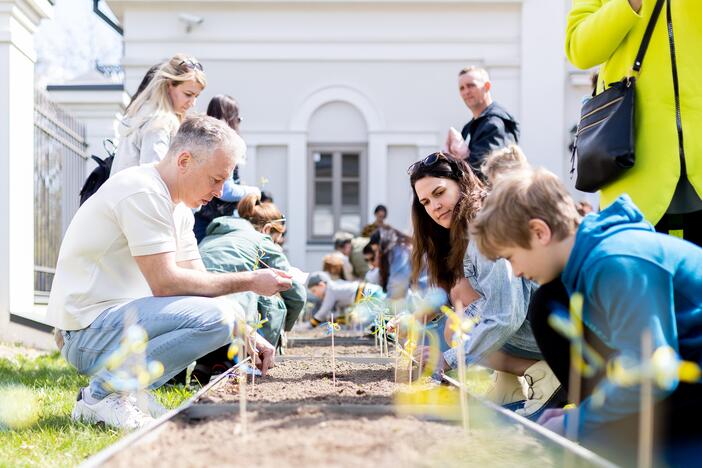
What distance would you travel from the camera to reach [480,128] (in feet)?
17.2

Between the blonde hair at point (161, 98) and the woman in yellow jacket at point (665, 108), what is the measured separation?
85.3 inches

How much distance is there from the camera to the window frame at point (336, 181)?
13766 mm

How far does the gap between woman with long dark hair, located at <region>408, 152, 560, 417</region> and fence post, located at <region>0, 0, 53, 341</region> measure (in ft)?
14.3

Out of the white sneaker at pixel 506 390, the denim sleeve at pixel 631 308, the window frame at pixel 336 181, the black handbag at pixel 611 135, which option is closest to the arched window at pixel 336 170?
the window frame at pixel 336 181

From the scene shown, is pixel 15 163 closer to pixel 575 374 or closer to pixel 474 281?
pixel 474 281

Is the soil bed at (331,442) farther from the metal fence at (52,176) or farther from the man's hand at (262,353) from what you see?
the metal fence at (52,176)

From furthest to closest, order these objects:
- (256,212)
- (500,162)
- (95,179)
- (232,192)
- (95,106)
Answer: (95,106)
(256,212)
(232,192)
(95,179)
(500,162)

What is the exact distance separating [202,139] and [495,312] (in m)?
1.35

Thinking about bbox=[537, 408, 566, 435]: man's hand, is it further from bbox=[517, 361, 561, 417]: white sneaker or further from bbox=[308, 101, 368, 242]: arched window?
bbox=[308, 101, 368, 242]: arched window

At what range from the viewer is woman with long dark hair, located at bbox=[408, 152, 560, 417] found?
10.8 feet

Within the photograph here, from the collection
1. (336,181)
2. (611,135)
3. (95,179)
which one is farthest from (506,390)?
(336,181)

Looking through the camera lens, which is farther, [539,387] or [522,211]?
[539,387]

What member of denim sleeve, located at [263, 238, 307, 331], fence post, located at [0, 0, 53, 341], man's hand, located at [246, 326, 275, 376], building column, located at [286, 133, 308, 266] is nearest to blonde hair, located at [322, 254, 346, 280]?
building column, located at [286, 133, 308, 266]

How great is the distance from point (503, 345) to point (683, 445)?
1373 millimetres
